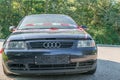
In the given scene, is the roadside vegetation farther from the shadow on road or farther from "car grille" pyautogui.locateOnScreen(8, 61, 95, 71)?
"car grille" pyautogui.locateOnScreen(8, 61, 95, 71)

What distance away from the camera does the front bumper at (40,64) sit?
20.9 feet

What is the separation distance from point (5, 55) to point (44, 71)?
79 centimetres

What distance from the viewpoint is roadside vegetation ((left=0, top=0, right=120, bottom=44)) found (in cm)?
3167

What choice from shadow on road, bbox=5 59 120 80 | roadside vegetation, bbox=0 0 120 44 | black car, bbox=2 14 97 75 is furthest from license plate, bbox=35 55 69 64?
roadside vegetation, bbox=0 0 120 44

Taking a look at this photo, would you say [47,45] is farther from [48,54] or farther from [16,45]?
[16,45]

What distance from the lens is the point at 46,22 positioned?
831cm

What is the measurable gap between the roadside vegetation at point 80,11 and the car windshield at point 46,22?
22.7 metres

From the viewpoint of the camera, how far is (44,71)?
640 centimetres

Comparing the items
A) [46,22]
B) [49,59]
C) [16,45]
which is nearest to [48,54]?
[49,59]

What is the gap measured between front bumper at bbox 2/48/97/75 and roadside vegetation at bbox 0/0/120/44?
2477 centimetres

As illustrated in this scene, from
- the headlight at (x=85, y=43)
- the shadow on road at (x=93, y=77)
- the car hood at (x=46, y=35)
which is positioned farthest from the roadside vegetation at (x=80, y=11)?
the headlight at (x=85, y=43)

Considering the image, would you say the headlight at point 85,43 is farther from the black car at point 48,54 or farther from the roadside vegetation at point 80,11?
the roadside vegetation at point 80,11

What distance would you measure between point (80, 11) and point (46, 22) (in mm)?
25367

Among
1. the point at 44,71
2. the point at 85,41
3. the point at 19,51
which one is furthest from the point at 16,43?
the point at 85,41
